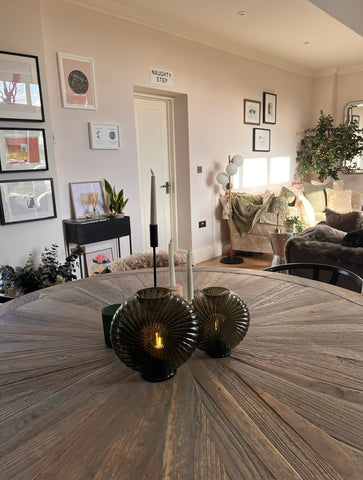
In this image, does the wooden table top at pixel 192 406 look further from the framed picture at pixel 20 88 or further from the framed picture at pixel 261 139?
the framed picture at pixel 261 139

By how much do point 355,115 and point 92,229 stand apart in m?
5.32

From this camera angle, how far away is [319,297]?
116cm

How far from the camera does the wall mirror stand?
6.01 m

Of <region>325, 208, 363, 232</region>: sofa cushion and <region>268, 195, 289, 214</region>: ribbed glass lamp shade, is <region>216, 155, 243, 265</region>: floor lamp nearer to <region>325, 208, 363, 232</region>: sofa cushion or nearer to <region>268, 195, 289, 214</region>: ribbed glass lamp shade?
<region>268, 195, 289, 214</region>: ribbed glass lamp shade

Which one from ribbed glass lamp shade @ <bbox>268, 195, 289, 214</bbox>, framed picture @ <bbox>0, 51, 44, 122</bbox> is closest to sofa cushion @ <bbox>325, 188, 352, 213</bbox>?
ribbed glass lamp shade @ <bbox>268, 195, 289, 214</bbox>

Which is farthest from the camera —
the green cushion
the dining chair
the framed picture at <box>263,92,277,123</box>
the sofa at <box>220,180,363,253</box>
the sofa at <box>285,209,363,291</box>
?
the framed picture at <box>263,92,277,123</box>

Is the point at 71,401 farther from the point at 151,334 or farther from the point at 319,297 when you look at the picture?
the point at 319,297

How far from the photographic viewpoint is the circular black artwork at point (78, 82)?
302cm

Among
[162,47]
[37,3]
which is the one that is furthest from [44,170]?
[162,47]

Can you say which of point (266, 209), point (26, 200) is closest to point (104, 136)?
point (26, 200)

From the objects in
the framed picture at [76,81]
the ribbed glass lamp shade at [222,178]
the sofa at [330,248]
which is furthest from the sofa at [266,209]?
the framed picture at [76,81]

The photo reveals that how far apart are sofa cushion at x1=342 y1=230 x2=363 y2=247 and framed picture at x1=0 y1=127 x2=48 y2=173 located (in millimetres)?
2363

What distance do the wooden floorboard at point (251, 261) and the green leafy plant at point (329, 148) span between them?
2.30m

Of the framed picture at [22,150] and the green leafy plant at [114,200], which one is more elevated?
the framed picture at [22,150]
